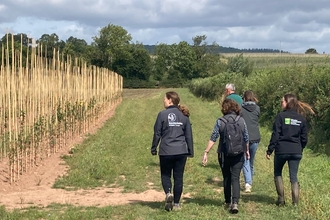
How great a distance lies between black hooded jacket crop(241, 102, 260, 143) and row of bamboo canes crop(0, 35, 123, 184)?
4.92 metres

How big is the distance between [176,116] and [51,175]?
466 centimetres

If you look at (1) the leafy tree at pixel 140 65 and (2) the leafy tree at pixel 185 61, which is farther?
(2) the leafy tree at pixel 185 61

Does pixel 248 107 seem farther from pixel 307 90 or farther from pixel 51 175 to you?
pixel 307 90

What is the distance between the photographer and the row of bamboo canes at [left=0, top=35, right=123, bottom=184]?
423 inches

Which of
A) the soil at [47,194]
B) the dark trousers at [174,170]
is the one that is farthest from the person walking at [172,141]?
the soil at [47,194]

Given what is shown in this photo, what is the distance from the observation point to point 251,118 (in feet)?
30.0

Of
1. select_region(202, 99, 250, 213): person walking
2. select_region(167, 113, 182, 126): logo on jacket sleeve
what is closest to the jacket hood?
select_region(202, 99, 250, 213): person walking

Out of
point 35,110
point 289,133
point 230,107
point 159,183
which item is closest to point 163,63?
point 35,110

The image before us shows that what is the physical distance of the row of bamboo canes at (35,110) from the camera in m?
10.8

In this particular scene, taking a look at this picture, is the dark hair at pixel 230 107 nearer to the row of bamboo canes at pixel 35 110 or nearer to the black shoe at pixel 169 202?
the black shoe at pixel 169 202

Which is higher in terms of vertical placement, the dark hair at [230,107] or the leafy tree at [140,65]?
the leafy tree at [140,65]

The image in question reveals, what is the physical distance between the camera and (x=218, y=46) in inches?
3716

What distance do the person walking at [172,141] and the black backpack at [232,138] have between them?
561mm

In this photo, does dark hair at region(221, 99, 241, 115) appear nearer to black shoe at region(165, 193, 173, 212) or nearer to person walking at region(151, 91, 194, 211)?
person walking at region(151, 91, 194, 211)
